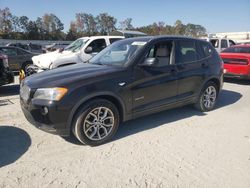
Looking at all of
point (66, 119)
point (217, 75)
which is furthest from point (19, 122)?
Result: point (217, 75)

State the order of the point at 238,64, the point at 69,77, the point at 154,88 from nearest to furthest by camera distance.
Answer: the point at 69,77, the point at 154,88, the point at 238,64

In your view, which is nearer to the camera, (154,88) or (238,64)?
(154,88)

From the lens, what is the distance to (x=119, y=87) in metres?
4.29

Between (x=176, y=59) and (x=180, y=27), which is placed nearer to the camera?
(x=176, y=59)

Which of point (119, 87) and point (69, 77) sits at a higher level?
point (69, 77)

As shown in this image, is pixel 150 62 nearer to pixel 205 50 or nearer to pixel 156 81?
pixel 156 81

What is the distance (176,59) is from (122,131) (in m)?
1.82

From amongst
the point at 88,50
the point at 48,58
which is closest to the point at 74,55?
the point at 88,50

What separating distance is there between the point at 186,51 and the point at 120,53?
1464mm

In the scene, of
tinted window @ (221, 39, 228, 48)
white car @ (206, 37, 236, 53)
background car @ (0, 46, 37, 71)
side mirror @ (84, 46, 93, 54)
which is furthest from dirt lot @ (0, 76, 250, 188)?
tinted window @ (221, 39, 228, 48)

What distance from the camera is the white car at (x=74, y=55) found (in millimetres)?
8523

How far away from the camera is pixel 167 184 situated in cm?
312

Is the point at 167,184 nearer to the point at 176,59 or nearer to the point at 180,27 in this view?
the point at 176,59

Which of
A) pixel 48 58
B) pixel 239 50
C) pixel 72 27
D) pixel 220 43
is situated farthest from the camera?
pixel 72 27
